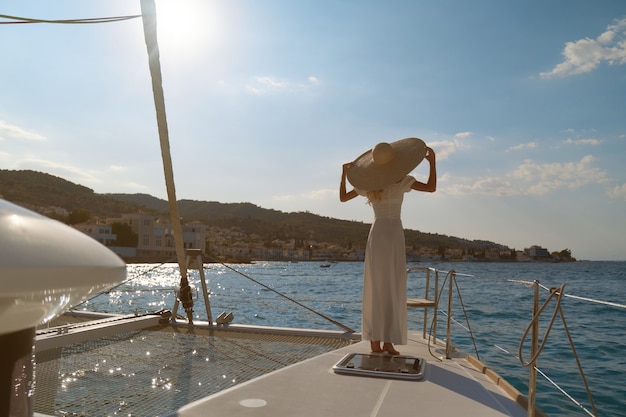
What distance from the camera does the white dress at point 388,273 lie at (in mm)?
3191

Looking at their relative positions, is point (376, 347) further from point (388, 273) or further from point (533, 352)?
point (533, 352)

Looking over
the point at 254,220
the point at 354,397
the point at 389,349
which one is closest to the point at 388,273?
the point at 389,349

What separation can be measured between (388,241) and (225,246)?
60358 mm

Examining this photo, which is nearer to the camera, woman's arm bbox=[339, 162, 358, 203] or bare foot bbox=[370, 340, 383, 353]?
bare foot bbox=[370, 340, 383, 353]

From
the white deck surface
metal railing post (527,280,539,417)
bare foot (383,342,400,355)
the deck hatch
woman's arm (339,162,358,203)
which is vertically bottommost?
the white deck surface

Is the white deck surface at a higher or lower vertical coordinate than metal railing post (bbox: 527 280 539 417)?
lower

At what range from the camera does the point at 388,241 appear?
126 inches

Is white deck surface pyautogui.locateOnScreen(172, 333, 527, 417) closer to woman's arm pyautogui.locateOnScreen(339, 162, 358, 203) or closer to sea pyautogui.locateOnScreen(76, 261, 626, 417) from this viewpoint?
sea pyautogui.locateOnScreen(76, 261, 626, 417)

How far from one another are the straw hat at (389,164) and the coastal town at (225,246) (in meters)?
33.0

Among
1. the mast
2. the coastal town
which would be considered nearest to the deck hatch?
the mast

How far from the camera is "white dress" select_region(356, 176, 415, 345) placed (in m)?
3.19

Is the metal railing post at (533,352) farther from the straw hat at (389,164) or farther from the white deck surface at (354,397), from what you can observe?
the straw hat at (389,164)

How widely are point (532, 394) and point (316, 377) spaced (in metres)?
1.12

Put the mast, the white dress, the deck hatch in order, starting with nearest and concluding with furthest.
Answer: the deck hatch < the white dress < the mast
